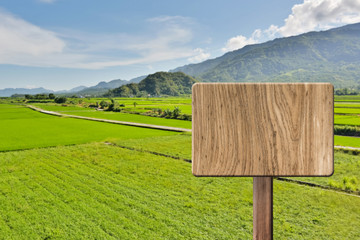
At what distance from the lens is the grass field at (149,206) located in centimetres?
749

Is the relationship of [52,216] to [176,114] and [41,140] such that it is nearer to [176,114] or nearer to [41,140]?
[41,140]

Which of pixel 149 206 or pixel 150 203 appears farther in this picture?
pixel 150 203

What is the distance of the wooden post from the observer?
1158mm

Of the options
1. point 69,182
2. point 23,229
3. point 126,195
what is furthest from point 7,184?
point 126,195

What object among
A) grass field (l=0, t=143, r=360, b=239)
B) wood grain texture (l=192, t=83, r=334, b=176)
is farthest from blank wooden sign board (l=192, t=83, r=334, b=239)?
grass field (l=0, t=143, r=360, b=239)

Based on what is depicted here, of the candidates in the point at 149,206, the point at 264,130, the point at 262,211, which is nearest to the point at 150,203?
the point at 149,206

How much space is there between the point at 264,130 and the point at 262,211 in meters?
0.40

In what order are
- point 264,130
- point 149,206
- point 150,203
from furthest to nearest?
point 150,203 < point 149,206 < point 264,130

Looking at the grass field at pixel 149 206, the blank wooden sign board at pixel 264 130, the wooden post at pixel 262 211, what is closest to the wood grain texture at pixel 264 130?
the blank wooden sign board at pixel 264 130

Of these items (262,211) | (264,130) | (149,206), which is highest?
(264,130)

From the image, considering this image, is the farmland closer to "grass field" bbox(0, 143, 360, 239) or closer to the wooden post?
"grass field" bbox(0, 143, 360, 239)

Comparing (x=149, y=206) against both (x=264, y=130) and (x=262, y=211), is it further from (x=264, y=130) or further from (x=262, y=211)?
(x=264, y=130)

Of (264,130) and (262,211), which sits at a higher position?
(264,130)

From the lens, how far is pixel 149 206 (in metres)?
9.26
